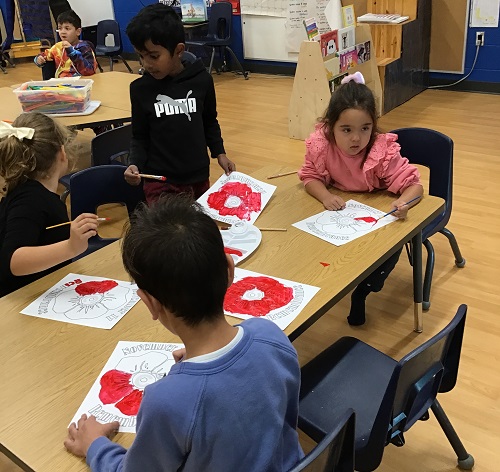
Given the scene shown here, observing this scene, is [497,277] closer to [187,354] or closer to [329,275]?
[329,275]

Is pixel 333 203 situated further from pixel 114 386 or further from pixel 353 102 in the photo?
pixel 114 386

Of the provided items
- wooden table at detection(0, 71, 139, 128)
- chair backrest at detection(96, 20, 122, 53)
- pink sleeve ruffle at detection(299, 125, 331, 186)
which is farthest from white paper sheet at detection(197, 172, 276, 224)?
chair backrest at detection(96, 20, 122, 53)

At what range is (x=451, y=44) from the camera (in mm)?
5301

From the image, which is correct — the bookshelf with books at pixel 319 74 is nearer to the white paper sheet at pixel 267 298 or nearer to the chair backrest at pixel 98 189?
the chair backrest at pixel 98 189

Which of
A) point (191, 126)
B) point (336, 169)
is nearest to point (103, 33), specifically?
point (191, 126)

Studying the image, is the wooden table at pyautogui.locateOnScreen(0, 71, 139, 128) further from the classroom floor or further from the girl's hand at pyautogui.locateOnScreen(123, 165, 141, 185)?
the girl's hand at pyautogui.locateOnScreen(123, 165, 141, 185)

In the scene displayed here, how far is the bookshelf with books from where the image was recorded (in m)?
4.27

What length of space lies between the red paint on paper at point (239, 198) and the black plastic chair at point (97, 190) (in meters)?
0.48

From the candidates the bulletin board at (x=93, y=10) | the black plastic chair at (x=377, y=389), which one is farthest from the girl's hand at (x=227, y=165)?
the bulletin board at (x=93, y=10)

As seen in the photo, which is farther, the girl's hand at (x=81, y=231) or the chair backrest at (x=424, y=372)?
the girl's hand at (x=81, y=231)

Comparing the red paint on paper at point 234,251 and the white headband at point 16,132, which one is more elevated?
the white headband at point 16,132

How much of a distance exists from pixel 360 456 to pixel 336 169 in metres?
1.08

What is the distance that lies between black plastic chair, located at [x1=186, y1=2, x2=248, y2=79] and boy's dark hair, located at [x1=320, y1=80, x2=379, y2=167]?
15.2 feet

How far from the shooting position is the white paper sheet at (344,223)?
68.4 inches
